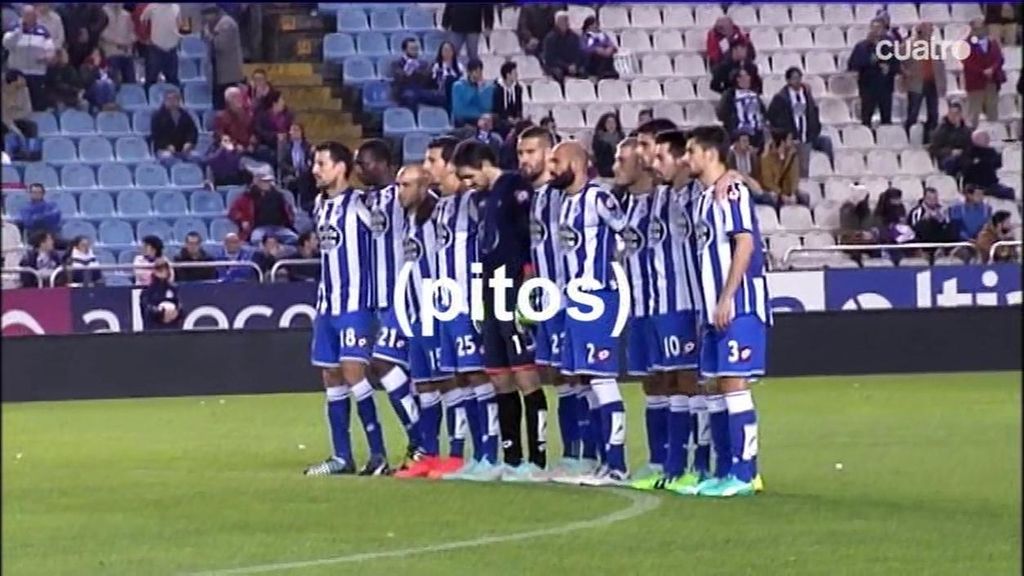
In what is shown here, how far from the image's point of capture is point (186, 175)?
58.0 ft

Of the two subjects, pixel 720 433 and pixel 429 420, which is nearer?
pixel 720 433

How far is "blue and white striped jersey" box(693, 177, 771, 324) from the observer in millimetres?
10211

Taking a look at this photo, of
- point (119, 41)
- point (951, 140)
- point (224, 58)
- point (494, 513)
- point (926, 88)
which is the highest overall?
point (119, 41)

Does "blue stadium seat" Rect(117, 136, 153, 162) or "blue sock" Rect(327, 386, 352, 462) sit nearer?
"blue sock" Rect(327, 386, 352, 462)

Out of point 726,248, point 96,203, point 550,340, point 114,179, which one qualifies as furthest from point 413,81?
point 726,248

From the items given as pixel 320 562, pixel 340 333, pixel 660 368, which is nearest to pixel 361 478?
pixel 340 333

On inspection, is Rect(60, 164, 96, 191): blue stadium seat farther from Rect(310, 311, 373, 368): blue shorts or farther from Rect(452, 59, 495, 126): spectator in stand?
Rect(310, 311, 373, 368): blue shorts

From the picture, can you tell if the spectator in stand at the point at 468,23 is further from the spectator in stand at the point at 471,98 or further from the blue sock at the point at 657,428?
the blue sock at the point at 657,428

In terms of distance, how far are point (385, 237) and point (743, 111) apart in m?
5.81

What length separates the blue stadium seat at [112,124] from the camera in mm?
18130

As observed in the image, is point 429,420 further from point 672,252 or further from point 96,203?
point 96,203

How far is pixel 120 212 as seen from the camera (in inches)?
723

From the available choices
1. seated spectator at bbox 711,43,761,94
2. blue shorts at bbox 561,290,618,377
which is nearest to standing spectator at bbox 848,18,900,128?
seated spectator at bbox 711,43,761,94

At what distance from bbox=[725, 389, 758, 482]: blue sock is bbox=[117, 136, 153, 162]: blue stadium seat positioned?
28.5 feet
